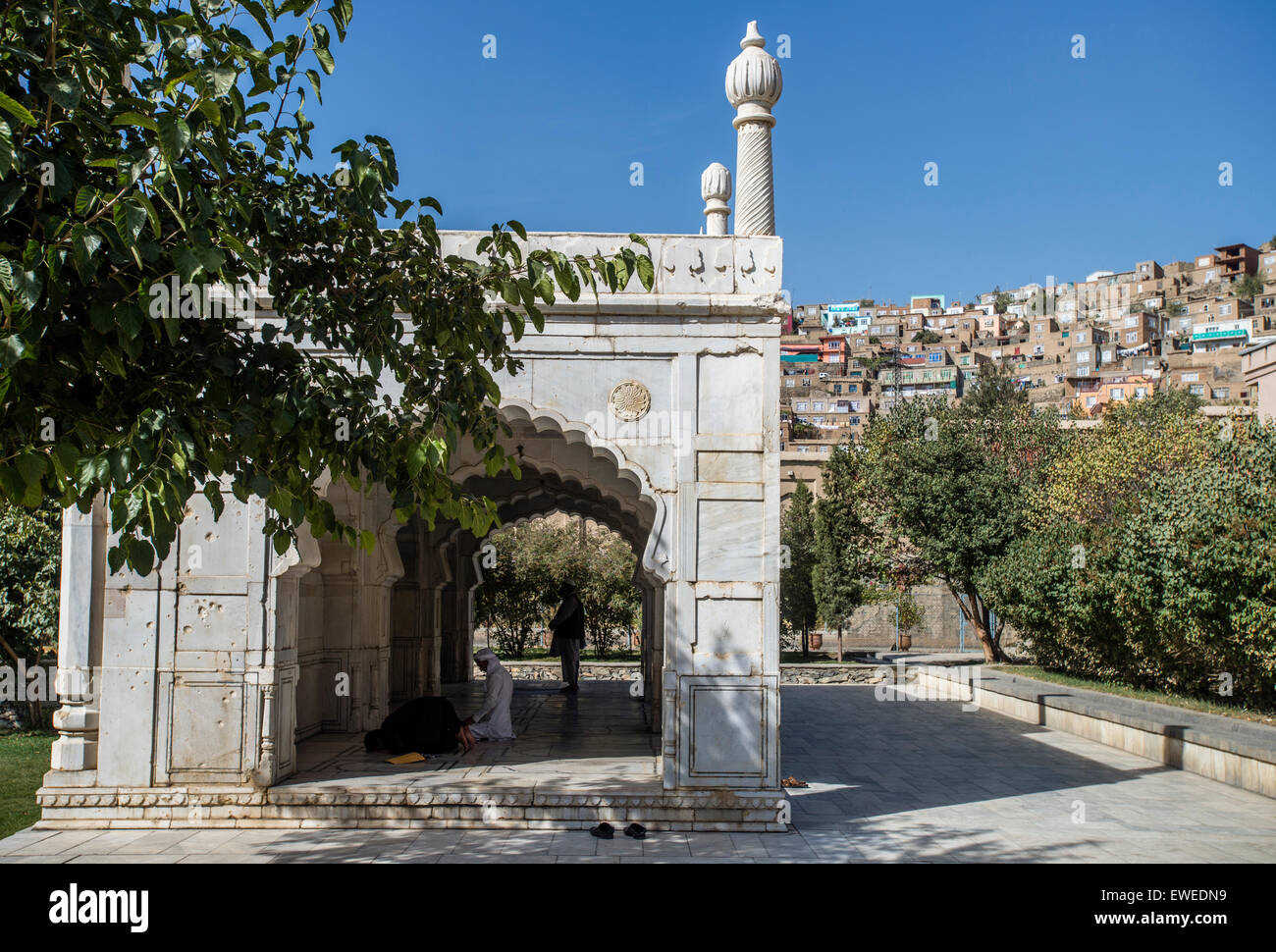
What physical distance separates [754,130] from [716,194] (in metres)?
2.92

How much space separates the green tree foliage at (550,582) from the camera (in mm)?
26297

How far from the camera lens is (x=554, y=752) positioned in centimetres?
1078

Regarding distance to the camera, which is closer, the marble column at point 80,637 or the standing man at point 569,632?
the marble column at point 80,637

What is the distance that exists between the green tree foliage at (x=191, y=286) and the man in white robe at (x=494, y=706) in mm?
5884

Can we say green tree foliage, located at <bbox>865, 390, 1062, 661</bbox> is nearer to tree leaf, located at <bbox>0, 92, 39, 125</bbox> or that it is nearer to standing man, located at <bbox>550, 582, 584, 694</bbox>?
standing man, located at <bbox>550, 582, 584, 694</bbox>

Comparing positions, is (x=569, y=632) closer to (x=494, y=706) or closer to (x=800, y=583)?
(x=494, y=706)

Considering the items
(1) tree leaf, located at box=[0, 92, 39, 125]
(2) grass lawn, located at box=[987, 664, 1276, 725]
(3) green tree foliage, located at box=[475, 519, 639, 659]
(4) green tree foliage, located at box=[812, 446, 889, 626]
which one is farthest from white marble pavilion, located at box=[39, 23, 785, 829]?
(4) green tree foliage, located at box=[812, 446, 889, 626]

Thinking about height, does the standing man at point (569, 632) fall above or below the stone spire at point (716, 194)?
below

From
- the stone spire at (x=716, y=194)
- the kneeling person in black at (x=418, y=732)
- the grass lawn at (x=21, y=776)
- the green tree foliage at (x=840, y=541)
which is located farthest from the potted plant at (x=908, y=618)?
the grass lawn at (x=21, y=776)

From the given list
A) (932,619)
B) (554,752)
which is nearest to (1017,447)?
(932,619)

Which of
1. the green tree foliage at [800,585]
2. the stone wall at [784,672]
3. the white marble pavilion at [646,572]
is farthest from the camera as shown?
the green tree foliage at [800,585]

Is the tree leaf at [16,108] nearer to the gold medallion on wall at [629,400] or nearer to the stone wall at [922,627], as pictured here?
the gold medallion on wall at [629,400]
